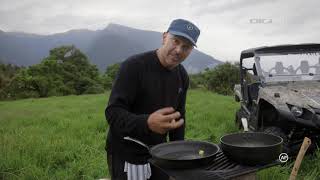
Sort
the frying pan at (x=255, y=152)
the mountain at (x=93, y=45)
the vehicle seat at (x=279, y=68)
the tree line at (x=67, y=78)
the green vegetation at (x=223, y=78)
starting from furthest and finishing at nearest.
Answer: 1. the mountain at (x=93, y=45)
2. the tree line at (x=67, y=78)
3. the green vegetation at (x=223, y=78)
4. the vehicle seat at (x=279, y=68)
5. the frying pan at (x=255, y=152)

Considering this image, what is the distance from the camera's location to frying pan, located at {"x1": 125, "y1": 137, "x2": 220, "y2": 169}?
2.26 meters

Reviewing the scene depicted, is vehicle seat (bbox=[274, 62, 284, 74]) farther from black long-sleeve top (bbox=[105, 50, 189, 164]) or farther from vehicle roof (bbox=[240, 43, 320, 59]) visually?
black long-sleeve top (bbox=[105, 50, 189, 164])

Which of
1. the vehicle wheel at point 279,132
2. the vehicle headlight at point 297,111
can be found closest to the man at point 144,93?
the vehicle headlight at point 297,111

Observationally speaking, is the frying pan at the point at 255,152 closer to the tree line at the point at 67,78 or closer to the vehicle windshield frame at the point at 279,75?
the vehicle windshield frame at the point at 279,75

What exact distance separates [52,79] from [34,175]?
31039mm

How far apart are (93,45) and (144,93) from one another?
11551 centimetres

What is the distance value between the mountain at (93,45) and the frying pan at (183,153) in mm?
73868

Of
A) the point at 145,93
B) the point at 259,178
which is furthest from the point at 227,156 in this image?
the point at 259,178

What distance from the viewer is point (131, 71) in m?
2.80

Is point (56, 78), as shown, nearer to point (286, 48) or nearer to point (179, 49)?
point (286, 48)

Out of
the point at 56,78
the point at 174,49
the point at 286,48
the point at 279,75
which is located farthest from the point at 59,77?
the point at 174,49

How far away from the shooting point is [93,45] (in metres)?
116

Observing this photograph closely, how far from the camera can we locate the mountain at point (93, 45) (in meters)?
92.2

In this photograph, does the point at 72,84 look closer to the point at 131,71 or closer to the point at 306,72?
the point at 306,72
